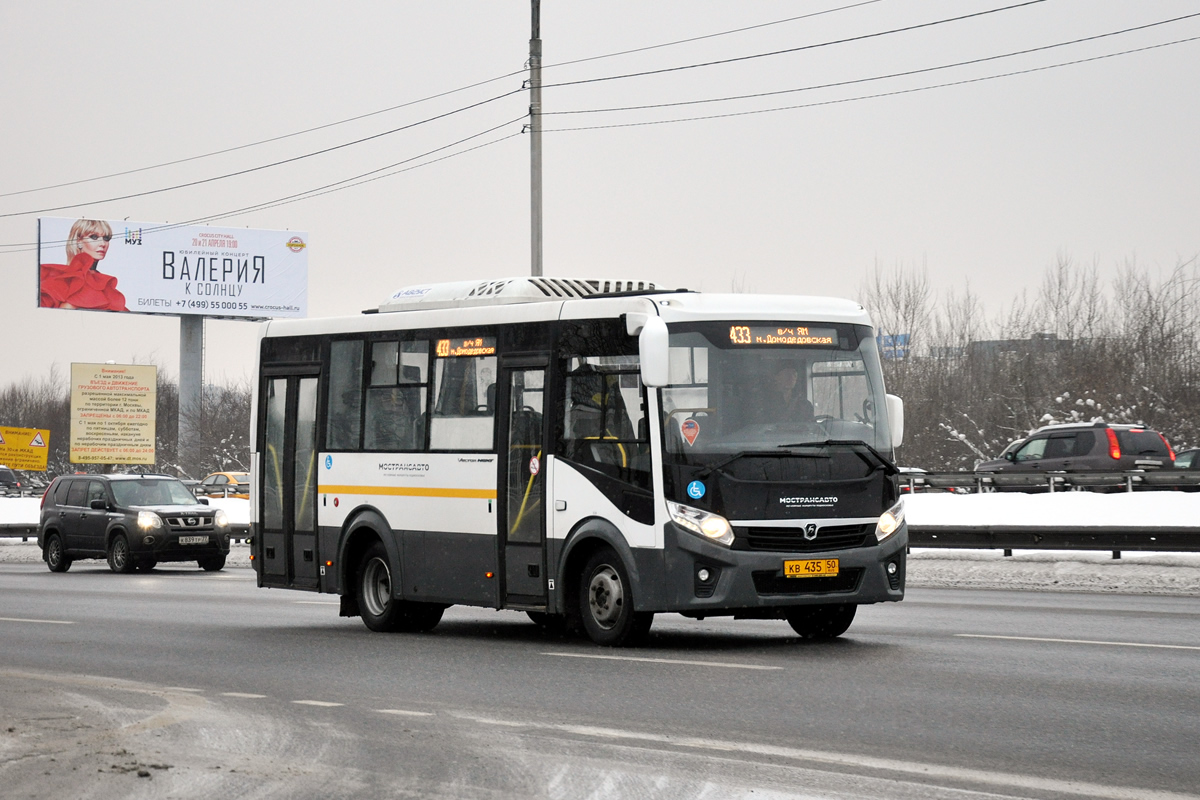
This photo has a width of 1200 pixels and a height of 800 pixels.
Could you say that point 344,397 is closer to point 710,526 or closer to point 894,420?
point 710,526

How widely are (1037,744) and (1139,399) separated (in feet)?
176

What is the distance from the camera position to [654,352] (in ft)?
39.9

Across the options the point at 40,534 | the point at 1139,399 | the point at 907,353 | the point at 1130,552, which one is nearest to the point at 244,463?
the point at 907,353

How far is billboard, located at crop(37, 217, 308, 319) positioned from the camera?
79.5 meters

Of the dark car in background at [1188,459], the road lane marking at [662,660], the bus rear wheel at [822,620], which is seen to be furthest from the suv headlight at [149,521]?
the dark car in background at [1188,459]

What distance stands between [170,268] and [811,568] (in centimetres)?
7550

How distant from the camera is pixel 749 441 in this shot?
40.9 feet

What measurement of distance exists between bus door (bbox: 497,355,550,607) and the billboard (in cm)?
7009

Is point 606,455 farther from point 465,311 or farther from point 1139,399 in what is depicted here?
point 1139,399

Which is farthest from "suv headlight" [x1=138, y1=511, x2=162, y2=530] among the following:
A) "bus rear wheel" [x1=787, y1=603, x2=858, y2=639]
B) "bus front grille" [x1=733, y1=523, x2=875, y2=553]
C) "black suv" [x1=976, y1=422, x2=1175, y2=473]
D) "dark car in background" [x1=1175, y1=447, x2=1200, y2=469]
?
"dark car in background" [x1=1175, y1=447, x2=1200, y2=469]

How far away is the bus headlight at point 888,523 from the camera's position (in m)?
12.9

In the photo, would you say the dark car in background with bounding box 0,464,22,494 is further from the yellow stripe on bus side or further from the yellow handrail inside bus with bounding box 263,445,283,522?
the yellow stripe on bus side

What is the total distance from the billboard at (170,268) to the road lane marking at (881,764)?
7506cm

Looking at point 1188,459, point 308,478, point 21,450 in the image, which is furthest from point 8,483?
point 308,478
